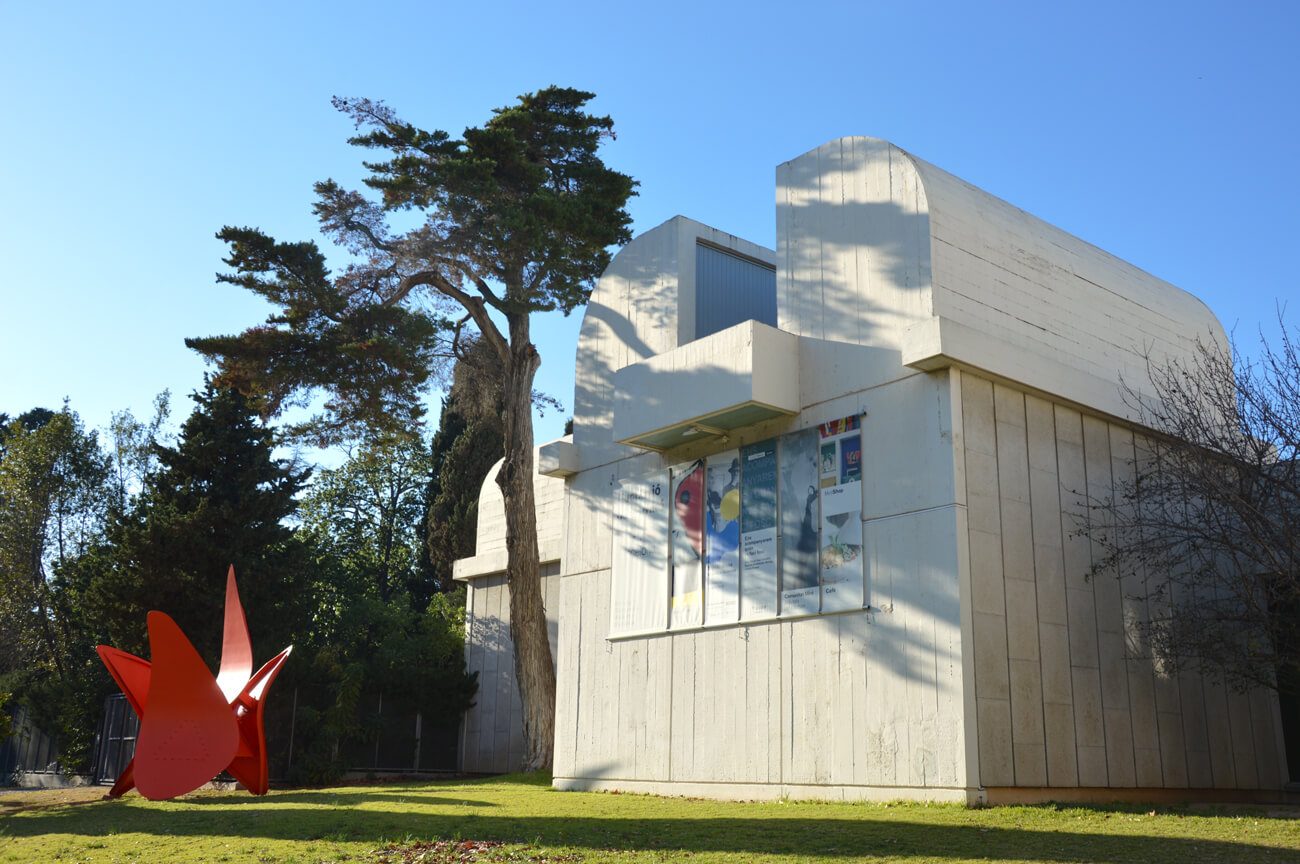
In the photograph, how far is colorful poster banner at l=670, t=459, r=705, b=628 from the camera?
14.8 metres

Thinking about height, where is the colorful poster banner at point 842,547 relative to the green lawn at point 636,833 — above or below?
above

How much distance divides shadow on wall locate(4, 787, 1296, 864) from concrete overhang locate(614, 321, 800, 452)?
4.71 m

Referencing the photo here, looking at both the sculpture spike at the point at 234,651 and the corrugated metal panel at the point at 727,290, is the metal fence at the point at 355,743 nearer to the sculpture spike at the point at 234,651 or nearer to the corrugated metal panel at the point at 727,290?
the sculpture spike at the point at 234,651

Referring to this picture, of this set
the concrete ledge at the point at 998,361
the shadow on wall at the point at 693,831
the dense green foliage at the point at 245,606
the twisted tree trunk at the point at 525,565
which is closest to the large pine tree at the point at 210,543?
the dense green foliage at the point at 245,606

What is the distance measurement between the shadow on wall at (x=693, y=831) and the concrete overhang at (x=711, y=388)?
4.71 meters

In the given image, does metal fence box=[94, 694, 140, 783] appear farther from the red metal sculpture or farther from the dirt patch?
the dirt patch

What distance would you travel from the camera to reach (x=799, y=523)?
13477 mm

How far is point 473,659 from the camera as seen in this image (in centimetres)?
2372

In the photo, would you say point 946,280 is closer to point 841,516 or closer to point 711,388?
point 841,516

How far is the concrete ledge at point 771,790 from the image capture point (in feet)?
37.1

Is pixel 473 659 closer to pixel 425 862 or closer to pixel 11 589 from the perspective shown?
pixel 425 862

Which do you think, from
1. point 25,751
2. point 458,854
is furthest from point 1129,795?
point 25,751

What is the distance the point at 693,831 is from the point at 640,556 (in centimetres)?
651

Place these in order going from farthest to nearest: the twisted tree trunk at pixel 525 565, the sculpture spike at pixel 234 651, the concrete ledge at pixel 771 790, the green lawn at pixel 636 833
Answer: the twisted tree trunk at pixel 525 565
the sculpture spike at pixel 234 651
the concrete ledge at pixel 771 790
the green lawn at pixel 636 833
